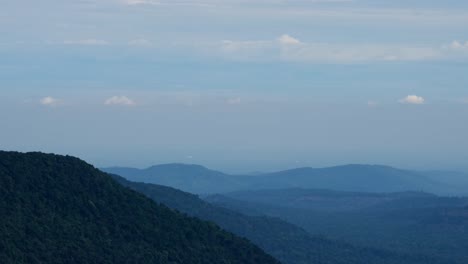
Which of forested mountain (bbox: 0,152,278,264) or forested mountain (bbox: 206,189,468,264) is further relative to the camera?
forested mountain (bbox: 206,189,468,264)

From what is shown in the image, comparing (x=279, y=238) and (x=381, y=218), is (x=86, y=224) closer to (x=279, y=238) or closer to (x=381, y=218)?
(x=279, y=238)

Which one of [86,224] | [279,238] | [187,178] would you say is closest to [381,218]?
[279,238]

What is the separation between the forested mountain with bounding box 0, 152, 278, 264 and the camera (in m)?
36.9

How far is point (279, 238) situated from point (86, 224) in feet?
112

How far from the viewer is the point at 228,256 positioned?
1721 inches

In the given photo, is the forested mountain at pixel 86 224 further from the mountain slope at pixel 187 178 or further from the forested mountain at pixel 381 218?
the mountain slope at pixel 187 178

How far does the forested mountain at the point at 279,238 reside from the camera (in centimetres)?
6900

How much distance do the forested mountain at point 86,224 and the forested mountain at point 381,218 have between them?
33.9 meters

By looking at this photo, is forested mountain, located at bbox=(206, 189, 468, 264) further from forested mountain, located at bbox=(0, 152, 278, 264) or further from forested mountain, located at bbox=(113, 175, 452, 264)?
forested mountain, located at bbox=(0, 152, 278, 264)

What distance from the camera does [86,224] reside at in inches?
1586

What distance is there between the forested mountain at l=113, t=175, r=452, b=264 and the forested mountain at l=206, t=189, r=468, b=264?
5938mm

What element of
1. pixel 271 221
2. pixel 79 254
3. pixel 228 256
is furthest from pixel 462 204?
pixel 79 254

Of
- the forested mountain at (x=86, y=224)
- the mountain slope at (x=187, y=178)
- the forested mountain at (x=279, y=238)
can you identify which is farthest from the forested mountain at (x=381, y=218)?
the mountain slope at (x=187, y=178)

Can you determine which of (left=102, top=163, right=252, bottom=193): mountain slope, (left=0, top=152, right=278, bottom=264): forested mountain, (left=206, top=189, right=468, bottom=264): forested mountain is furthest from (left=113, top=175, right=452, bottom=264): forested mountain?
(left=102, top=163, right=252, bottom=193): mountain slope
